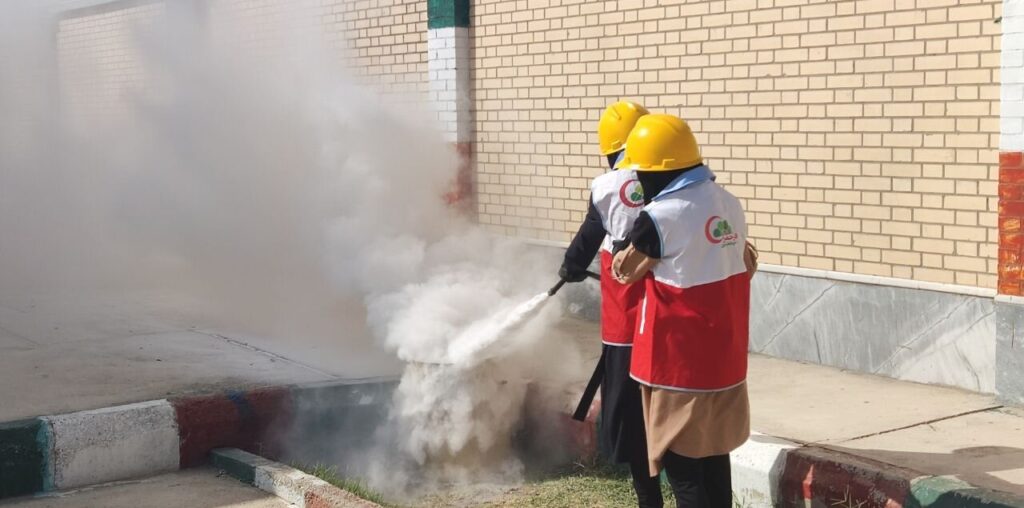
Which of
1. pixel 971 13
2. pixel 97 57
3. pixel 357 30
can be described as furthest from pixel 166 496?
pixel 97 57

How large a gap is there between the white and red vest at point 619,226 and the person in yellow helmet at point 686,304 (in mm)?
446

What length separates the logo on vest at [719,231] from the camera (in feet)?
13.9

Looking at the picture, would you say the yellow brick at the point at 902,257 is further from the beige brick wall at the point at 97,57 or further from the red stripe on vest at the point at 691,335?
the beige brick wall at the point at 97,57

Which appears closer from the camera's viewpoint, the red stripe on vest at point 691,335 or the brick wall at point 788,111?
the red stripe on vest at point 691,335

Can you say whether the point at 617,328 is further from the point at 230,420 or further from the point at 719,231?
the point at 230,420

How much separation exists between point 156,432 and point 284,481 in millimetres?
903

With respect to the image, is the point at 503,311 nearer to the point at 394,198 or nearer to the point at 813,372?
the point at 813,372

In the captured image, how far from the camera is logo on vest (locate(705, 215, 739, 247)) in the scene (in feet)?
13.9

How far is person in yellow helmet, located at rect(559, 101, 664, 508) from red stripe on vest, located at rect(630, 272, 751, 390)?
427mm

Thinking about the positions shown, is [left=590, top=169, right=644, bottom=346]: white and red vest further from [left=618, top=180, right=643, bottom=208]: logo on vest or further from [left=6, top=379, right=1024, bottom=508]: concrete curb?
[left=6, top=379, right=1024, bottom=508]: concrete curb

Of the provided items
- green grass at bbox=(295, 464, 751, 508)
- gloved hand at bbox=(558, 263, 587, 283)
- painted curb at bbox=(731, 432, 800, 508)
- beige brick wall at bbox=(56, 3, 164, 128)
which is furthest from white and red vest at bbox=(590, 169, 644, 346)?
beige brick wall at bbox=(56, 3, 164, 128)

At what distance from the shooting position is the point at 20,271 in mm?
11734

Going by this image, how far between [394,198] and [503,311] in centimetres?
256

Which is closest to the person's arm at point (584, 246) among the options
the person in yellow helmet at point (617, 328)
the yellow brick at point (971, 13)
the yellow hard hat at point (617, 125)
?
the person in yellow helmet at point (617, 328)
